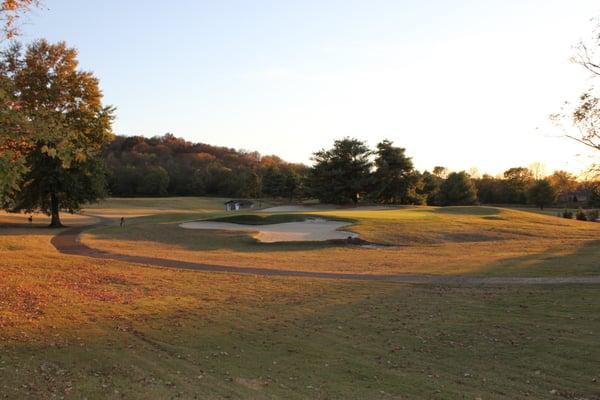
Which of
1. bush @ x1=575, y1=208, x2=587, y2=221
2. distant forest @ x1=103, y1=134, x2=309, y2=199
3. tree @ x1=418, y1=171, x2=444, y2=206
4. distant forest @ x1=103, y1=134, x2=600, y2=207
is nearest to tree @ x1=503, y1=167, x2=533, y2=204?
distant forest @ x1=103, y1=134, x2=600, y2=207

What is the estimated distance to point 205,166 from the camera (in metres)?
141

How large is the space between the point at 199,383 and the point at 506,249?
74.8 ft

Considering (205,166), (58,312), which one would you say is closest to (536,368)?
(58,312)

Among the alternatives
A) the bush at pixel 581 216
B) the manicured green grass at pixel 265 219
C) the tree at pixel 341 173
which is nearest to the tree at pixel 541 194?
the bush at pixel 581 216

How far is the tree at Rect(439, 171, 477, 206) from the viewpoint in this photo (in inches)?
3752

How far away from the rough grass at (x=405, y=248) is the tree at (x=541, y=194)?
6023cm

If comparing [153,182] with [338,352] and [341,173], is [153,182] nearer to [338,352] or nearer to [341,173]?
[341,173]

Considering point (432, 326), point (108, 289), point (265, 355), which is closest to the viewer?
point (265, 355)

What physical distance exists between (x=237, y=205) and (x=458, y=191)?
4195 cm

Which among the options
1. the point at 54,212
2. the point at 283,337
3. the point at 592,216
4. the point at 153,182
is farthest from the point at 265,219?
the point at 153,182

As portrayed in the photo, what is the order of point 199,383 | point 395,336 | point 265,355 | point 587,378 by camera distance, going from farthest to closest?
point 395,336 → point 265,355 → point 587,378 → point 199,383

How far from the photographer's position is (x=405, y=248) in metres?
27.4

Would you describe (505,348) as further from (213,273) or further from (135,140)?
(135,140)

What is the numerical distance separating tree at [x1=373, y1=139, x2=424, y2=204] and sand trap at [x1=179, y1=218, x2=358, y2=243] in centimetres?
3422
